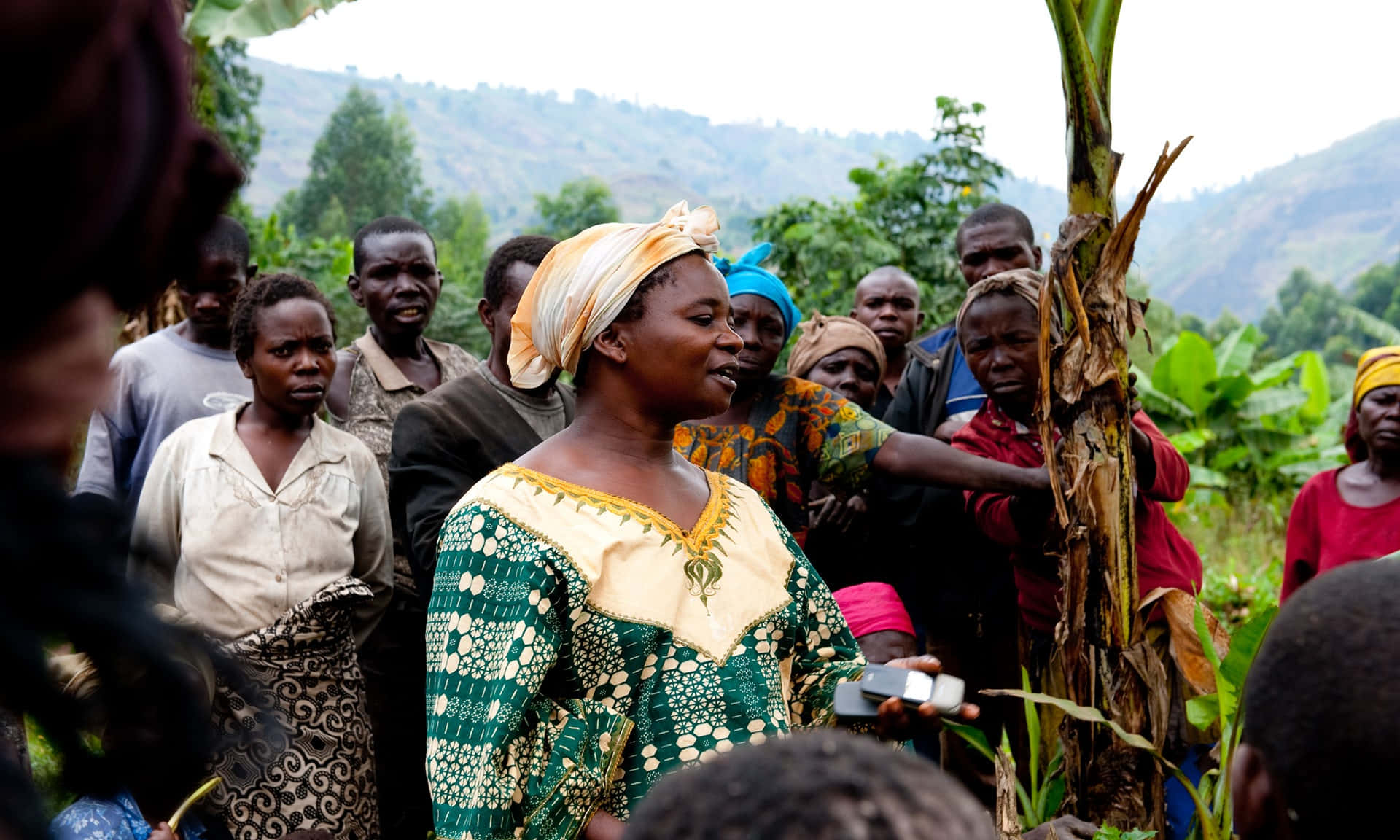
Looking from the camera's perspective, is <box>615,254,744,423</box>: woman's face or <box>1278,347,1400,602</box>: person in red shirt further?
<box>1278,347,1400,602</box>: person in red shirt

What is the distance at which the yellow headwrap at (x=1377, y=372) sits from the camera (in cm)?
411

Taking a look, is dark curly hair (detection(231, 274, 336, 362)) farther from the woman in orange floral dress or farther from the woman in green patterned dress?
the woman in green patterned dress

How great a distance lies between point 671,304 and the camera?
2492 mm

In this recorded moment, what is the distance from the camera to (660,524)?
2.36 m

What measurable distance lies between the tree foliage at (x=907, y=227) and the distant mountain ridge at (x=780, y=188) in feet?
284

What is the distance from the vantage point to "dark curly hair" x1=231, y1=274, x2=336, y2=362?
370 cm

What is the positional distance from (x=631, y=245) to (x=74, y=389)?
176cm

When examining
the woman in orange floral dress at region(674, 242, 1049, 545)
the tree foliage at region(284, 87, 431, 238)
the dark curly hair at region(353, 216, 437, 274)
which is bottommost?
the woman in orange floral dress at region(674, 242, 1049, 545)

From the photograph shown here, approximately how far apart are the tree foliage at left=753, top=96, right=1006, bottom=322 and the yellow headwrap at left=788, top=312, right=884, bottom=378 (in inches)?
203

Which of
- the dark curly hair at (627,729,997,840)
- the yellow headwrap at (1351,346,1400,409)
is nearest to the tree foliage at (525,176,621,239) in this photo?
the yellow headwrap at (1351,346,1400,409)

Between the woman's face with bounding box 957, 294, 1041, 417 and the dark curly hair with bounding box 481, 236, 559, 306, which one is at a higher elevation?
the dark curly hair with bounding box 481, 236, 559, 306

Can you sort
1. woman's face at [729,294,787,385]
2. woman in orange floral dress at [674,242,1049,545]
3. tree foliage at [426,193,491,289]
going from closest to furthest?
1. woman in orange floral dress at [674,242,1049,545]
2. woman's face at [729,294,787,385]
3. tree foliage at [426,193,491,289]

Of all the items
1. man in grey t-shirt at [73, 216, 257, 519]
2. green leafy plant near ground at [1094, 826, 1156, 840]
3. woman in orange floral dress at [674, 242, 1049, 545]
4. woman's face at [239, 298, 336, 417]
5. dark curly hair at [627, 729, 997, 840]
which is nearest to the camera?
dark curly hair at [627, 729, 997, 840]

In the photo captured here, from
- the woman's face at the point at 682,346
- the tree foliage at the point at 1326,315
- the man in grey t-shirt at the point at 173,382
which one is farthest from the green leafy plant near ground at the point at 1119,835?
the tree foliage at the point at 1326,315
